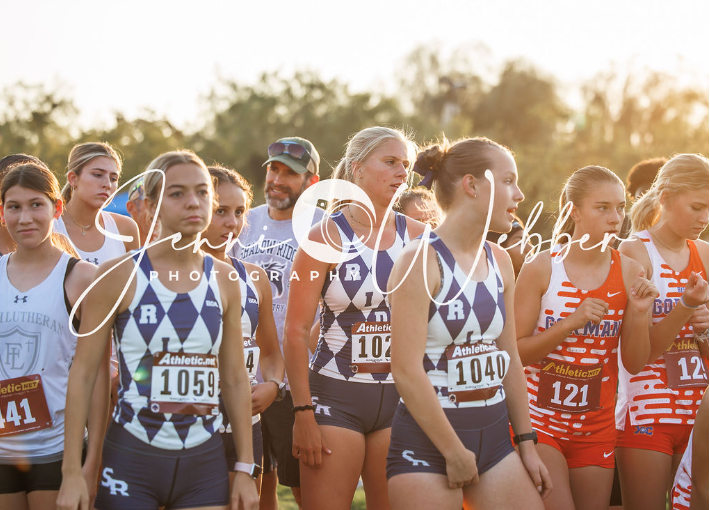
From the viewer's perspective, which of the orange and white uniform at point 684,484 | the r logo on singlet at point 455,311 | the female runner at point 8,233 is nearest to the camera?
the r logo on singlet at point 455,311

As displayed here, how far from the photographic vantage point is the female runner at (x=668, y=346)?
4.12 m

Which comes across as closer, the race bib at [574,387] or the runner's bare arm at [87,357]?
the runner's bare arm at [87,357]

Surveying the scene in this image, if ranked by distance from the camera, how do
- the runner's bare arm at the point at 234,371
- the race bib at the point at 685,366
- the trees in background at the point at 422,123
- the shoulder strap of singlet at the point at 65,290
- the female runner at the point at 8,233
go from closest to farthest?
1. the runner's bare arm at the point at 234,371
2. the shoulder strap of singlet at the point at 65,290
3. the race bib at the point at 685,366
4. the female runner at the point at 8,233
5. the trees in background at the point at 422,123

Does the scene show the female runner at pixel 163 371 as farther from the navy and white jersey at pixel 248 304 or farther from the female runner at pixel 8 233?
the female runner at pixel 8 233

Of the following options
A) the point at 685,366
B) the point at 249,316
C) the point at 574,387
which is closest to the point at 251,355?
the point at 249,316

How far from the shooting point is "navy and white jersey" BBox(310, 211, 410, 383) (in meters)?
3.81

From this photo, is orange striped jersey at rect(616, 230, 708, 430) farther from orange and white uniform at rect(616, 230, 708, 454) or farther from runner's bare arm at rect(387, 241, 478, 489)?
runner's bare arm at rect(387, 241, 478, 489)

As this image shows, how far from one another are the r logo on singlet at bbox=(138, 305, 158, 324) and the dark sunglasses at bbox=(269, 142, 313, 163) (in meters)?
2.63

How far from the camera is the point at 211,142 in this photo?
33.9m

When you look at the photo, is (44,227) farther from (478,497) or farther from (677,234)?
(677,234)

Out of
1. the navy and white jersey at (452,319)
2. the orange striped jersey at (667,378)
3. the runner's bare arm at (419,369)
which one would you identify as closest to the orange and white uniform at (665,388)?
the orange striped jersey at (667,378)

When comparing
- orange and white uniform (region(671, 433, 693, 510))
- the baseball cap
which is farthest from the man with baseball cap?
orange and white uniform (region(671, 433, 693, 510))

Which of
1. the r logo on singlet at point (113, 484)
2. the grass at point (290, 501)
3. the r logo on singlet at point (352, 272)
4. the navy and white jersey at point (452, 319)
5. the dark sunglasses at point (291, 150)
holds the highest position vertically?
the dark sunglasses at point (291, 150)

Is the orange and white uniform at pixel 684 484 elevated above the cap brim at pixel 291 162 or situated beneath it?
situated beneath
